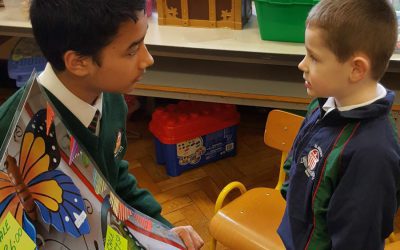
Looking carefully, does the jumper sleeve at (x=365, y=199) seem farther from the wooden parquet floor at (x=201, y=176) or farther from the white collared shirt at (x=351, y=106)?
the wooden parquet floor at (x=201, y=176)

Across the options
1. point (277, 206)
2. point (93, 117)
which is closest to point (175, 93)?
point (277, 206)

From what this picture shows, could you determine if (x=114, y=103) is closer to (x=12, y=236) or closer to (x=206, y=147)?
(x=12, y=236)

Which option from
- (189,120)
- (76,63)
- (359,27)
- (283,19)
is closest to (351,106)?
(359,27)

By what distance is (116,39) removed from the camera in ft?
2.92

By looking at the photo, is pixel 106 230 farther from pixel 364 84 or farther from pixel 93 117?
pixel 364 84

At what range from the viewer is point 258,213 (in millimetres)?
1545

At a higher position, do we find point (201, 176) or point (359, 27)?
point (359, 27)

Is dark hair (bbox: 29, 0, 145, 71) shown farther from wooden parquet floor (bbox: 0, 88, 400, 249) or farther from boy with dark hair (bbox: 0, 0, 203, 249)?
wooden parquet floor (bbox: 0, 88, 400, 249)

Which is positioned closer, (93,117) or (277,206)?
(93,117)

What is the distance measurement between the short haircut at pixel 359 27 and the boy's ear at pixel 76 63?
49 cm

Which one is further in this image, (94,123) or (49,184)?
(94,123)

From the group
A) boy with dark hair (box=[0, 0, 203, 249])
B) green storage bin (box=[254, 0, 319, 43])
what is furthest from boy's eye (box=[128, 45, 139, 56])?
green storage bin (box=[254, 0, 319, 43])

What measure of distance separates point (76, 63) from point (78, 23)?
9 centimetres

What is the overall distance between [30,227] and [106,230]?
0.17 metres
